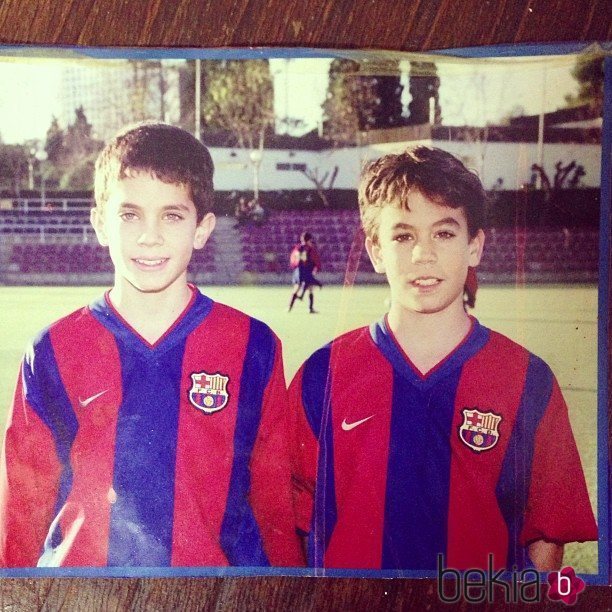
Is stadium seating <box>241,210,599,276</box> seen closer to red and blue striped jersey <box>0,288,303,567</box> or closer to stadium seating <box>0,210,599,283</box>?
stadium seating <box>0,210,599,283</box>

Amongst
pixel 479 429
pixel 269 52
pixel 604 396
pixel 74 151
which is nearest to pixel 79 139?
pixel 74 151

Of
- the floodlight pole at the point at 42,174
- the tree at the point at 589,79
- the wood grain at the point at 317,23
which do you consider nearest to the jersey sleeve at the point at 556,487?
the tree at the point at 589,79

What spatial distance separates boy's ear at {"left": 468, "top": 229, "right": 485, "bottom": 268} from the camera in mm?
1389

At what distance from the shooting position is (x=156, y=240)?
53.7 inches

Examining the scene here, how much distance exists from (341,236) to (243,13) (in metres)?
0.44

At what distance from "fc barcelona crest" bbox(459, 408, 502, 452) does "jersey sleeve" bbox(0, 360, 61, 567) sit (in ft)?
2.43

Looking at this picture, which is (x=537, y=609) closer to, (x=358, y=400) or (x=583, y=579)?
(x=583, y=579)

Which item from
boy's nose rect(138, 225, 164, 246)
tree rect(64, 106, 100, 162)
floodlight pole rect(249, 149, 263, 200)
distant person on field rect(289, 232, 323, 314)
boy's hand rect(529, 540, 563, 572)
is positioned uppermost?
tree rect(64, 106, 100, 162)

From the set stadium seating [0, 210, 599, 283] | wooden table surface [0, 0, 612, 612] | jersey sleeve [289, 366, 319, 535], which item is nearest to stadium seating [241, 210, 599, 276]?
stadium seating [0, 210, 599, 283]

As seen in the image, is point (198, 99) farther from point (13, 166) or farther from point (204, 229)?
point (13, 166)

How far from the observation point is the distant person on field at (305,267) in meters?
1.38

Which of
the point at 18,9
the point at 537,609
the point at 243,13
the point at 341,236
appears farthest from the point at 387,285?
the point at 18,9

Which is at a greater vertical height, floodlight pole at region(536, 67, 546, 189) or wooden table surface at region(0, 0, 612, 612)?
wooden table surface at region(0, 0, 612, 612)

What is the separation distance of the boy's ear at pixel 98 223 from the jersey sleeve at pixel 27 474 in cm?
27
